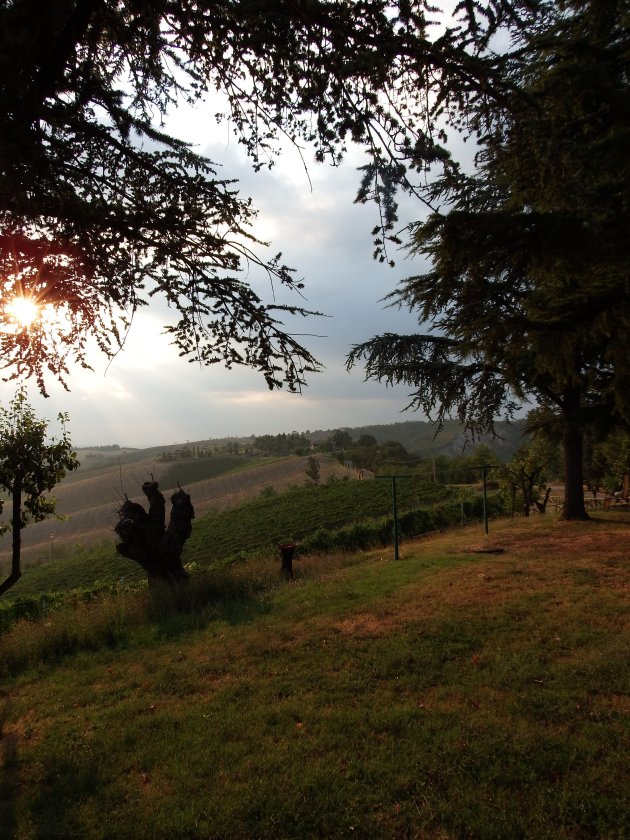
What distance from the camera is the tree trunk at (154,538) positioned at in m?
12.5

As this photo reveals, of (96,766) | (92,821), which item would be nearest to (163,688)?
(96,766)

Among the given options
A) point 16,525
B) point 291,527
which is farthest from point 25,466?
point 291,527

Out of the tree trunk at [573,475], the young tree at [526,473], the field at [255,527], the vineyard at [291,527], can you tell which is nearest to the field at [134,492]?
the field at [255,527]

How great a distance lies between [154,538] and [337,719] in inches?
384

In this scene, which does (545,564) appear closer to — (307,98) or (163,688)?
(163,688)

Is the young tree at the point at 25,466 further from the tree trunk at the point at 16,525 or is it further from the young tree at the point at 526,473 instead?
the young tree at the point at 526,473

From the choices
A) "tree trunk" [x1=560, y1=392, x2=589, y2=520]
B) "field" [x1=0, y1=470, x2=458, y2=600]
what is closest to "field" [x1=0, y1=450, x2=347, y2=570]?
"field" [x1=0, y1=470, x2=458, y2=600]

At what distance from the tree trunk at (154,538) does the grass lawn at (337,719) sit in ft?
12.0

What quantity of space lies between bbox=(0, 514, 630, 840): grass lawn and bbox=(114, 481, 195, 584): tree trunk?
366 cm

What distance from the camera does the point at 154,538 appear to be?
13102 mm

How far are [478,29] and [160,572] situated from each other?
12.8m

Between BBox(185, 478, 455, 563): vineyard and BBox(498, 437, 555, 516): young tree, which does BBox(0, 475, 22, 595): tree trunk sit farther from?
BBox(185, 478, 455, 563): vineyard

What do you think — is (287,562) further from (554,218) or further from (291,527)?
(291,527)

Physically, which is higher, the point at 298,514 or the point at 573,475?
the point at 573,475
